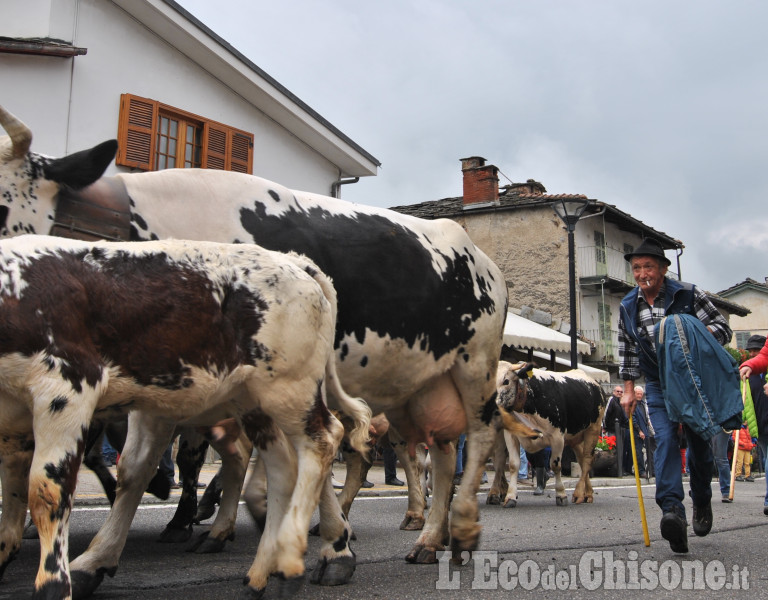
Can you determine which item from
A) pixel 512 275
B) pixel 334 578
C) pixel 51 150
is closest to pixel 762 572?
pixel 334 578

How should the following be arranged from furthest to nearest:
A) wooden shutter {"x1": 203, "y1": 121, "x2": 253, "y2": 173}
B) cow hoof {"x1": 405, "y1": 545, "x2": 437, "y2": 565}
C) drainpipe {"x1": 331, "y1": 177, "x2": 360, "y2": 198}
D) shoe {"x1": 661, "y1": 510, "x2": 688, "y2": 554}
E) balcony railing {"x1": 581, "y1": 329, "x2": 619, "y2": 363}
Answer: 1. balcony railing {"x1": 581, "y1": 329, "x2": 619, "y2": 363}
2. drainpipe {"x1": 331, "y1": 177, "x2": 360, "y2": 198}
3. wooden shutter {"x1": 203, "y1": 121, "x2": 253, "y2": 173}
4. shoe {"x1": 661, "y1": 510, "x2": 688, "y2": 554}
5. cow hoof {"x1": 405, "y1": 545, "x2": 437, "y2": 565}

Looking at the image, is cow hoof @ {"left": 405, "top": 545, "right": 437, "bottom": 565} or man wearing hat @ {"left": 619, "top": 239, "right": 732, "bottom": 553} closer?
cow hoof @ {"left": 405, "top": 545, "right": 437, "bottom": 565}

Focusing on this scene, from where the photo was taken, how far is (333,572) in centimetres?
471

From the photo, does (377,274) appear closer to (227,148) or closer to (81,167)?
(81,167)

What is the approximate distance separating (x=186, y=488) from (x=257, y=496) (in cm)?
183

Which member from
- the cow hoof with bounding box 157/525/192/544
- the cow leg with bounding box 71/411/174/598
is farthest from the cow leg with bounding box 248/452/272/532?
the cow hoof with bounding box 157/525/192/544

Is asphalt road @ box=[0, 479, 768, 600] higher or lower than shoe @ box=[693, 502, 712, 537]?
lower

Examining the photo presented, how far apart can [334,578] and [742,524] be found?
526 cm

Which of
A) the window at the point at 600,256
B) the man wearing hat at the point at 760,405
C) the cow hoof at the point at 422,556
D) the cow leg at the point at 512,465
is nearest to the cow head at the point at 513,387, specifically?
the cow leg at the point at 512,465

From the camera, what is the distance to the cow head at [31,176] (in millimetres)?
4584

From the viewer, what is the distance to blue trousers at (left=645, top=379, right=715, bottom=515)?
6.12m

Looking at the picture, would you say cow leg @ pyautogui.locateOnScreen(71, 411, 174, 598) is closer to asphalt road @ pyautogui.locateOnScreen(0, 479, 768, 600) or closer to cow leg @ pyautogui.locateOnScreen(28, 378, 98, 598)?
asphalt road @ pyautogui.locateOnScreen(0, 479, 768, 600)

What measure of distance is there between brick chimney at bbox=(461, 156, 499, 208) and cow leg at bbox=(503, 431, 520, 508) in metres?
25.1

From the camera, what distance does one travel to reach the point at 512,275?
3659 cm
